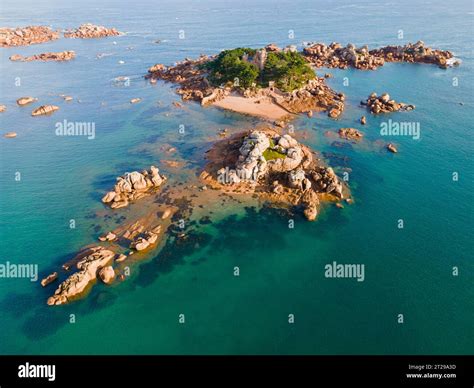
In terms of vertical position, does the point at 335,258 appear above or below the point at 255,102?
below

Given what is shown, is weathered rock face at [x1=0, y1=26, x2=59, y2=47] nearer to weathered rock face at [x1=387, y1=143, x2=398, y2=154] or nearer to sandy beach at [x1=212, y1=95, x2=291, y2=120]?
sandy beach at [x1=212, y1=95, x2=291, y2=120]

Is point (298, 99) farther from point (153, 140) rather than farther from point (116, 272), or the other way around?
point (116, 272)

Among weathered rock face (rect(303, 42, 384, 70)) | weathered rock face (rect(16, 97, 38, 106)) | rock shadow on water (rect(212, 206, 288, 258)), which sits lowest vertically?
rock shadow on water (rect(212, 206, 288, 258))

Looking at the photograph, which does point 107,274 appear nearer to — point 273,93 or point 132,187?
point 132,187

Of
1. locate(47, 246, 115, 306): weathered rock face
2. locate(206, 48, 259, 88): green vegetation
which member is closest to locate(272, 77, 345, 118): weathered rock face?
locate(206, 48, 259, 88): green vegetation
